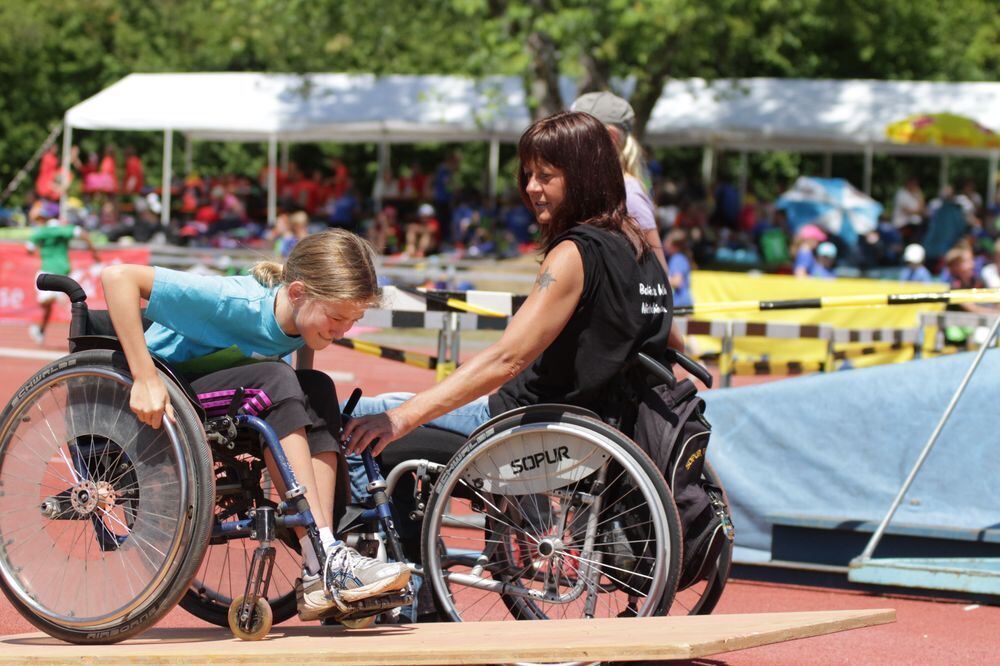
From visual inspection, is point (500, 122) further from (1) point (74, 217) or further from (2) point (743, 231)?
(1) point (74, 217)

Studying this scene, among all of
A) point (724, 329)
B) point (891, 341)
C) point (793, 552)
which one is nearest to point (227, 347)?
point (793, 552)

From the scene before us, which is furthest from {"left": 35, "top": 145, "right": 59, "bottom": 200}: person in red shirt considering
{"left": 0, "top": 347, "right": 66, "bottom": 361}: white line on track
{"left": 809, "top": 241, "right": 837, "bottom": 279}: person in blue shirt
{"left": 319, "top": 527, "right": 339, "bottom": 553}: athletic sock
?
{"left": 319, "top": 527, "right": 339, "bottom": 553}: athletic sock

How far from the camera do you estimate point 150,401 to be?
368 cm

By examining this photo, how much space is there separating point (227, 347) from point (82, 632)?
869mm

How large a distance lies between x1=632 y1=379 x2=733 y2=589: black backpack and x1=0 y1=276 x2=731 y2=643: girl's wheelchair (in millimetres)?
155

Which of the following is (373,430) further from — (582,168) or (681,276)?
(681,276)

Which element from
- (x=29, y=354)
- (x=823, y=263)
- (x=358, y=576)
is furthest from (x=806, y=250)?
(x=358, y=576)

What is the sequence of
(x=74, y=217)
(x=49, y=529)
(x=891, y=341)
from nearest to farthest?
1. (x=49, y=529)
2. (x=891, y=341)
3. (x=74, y=217)

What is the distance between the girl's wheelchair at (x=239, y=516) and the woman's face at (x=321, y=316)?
11.6 inches

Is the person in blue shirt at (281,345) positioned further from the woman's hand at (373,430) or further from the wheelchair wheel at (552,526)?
the wheelchair wheel at (552,526)

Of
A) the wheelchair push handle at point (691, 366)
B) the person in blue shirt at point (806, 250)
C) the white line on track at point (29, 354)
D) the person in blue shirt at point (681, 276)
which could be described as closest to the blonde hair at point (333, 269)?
the wheelchair push handle at point (691, 366)

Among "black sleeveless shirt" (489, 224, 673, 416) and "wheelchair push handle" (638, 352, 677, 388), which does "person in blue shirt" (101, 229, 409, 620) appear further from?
"wheelchair push handle" (638, 352, 677, 388)

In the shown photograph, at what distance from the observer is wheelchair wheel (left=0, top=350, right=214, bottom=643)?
12.0 ft

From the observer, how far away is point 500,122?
23.7 m
